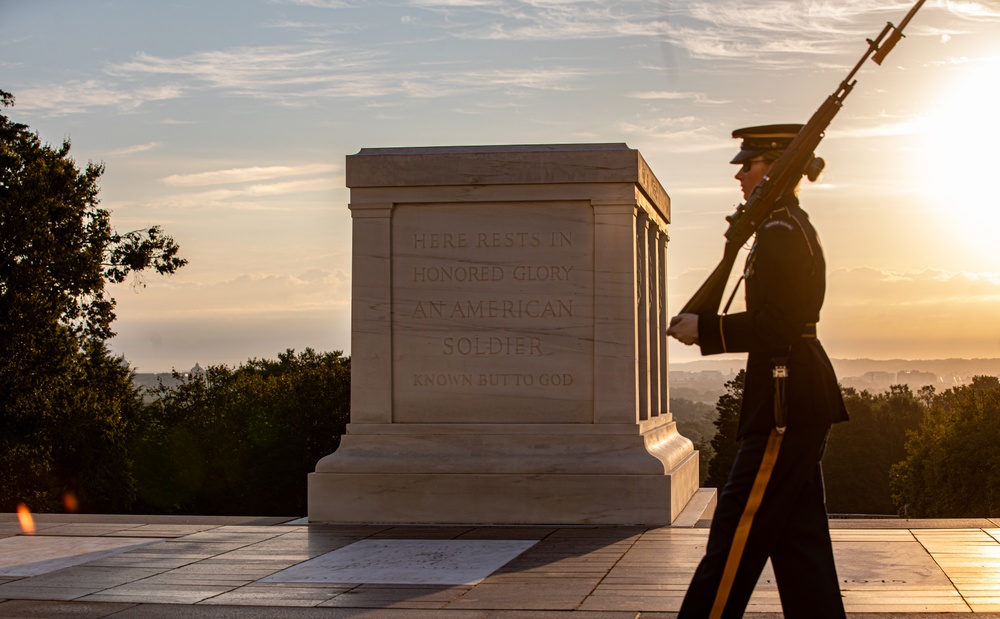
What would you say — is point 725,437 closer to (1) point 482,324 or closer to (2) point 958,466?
(2) point 958,466

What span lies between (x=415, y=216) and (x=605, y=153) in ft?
5.40

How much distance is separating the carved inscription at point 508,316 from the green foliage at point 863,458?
7260cm

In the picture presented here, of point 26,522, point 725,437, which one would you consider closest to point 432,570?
point 26,522

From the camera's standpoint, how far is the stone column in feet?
33.9

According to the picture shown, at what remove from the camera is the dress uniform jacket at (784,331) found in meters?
4.72

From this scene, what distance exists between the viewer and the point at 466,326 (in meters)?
10.6

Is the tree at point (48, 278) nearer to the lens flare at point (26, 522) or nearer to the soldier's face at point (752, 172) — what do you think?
the lens flare at point (26, 522)

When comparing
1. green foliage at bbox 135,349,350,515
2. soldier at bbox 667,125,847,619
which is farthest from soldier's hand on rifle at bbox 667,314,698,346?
green foliage at bbox 135,349,350,515

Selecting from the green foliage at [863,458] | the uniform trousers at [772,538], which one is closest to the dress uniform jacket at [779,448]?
the uniform trousers at [772,538]

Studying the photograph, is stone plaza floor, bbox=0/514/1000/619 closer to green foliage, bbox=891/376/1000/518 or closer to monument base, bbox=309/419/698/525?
monument base, bbox=309/419/698/525

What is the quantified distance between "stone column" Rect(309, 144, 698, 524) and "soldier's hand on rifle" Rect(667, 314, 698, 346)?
5447mm

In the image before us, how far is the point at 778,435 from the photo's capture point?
467cm

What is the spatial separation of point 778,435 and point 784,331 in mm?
378

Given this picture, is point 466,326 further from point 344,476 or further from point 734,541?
point 734,541
